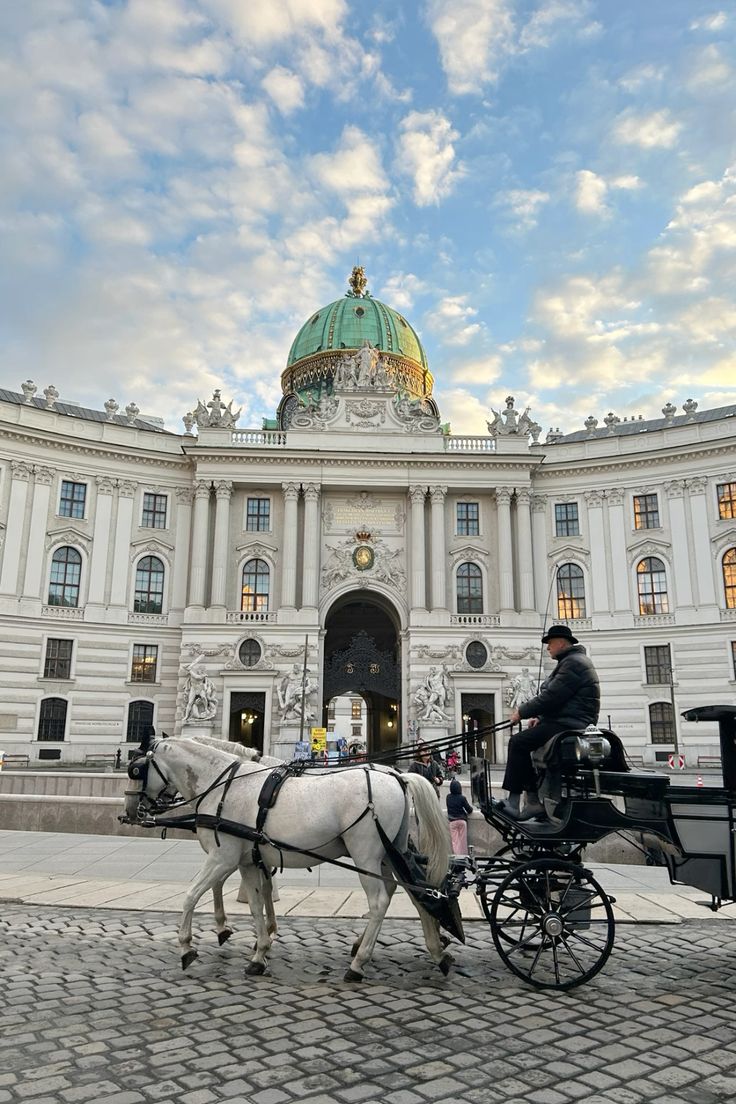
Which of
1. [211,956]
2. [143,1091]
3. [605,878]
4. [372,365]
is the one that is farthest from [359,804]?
[372,365]

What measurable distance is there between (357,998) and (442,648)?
36330 millimetres

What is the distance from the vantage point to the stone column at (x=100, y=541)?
42719mm

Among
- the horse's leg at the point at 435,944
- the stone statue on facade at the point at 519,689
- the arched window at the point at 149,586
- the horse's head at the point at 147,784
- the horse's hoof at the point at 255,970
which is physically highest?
the arched window at the point at 149,586

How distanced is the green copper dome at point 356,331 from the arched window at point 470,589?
67.0ft

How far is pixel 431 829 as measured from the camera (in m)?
7.91

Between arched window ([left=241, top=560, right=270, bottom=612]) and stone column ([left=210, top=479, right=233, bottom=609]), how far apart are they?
1330 millimetres

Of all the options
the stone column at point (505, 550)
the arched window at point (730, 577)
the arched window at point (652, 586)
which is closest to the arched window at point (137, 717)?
the stone column at point (505, 550)

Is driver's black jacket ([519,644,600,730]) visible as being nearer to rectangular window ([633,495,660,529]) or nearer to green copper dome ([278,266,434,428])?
rectangular window ([633,495,660,529])

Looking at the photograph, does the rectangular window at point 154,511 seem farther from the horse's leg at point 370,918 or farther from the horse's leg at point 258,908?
the horse's leg at point 370,918

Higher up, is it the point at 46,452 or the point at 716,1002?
the point at 46,452

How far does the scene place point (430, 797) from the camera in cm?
805

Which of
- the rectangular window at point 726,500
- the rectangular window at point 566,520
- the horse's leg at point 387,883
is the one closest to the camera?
the horse's leg at point 387,883

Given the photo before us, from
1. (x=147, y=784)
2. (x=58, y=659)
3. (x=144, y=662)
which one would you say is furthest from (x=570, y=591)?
(x=147, y=784)

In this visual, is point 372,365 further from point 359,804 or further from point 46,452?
point 359,804
